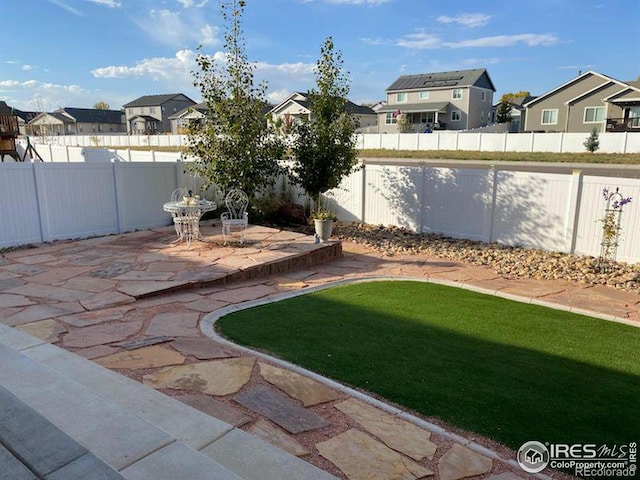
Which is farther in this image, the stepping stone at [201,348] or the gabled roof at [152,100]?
the gabled roof at [152,100]

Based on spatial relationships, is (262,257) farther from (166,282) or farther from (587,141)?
(587,141)

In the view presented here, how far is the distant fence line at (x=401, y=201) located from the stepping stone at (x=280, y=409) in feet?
22.4

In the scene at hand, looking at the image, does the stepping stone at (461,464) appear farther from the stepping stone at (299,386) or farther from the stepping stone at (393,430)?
the stepping stone at (299,386)

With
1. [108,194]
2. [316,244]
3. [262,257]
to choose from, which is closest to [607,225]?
[316,244]

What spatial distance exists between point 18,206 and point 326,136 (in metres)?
6.14

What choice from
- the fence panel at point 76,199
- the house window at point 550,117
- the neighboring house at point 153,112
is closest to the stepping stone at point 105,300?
the fence panel at point 76,199

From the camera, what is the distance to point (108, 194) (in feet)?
33.6

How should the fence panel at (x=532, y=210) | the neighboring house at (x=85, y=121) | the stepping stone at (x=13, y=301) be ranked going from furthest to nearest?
1. the neighboring house at (x=85, y=121)
2. the fence panel at (x=532, y=210)
3. the stepping stone at (x=13, y=301)

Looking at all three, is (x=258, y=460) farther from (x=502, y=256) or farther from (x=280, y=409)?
(x=502, y=256)

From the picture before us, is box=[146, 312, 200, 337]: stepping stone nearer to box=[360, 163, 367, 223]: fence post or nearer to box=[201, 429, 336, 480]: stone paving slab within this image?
box=[201, 429, 336, 480]: stone paving slab

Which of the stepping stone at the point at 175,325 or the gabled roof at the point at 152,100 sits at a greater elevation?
the gabled roof at the point at 152,100

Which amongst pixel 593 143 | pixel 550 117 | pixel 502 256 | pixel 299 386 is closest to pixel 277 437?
pixel 299 386

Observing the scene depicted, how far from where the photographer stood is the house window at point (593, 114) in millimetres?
36594

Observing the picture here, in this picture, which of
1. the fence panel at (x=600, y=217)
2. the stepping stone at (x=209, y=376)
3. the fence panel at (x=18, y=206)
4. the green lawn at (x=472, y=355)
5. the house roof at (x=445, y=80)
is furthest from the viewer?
the house roof at (x=445, y=80)
